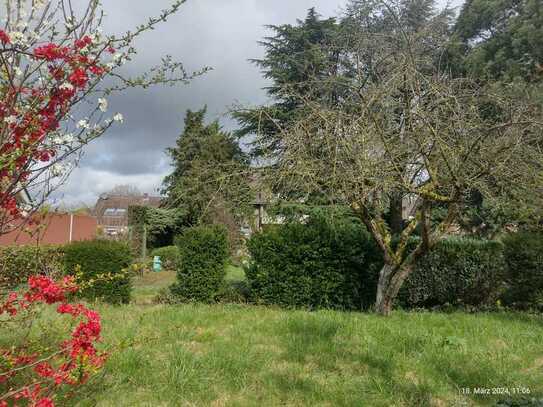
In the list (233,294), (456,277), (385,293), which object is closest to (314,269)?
(385,293)

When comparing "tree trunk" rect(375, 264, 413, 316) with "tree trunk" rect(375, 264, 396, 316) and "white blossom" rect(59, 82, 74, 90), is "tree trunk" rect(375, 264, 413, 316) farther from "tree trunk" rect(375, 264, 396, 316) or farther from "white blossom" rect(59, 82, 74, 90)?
"white blossom" rect(59, 82, 74, 90)

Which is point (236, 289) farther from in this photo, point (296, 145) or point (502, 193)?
point (502, 193)

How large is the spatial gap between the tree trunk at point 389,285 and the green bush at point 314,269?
802 millimetres

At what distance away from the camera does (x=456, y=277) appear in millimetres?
7980

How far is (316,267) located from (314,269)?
5 centimetres

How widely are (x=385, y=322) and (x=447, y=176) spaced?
2.28 m

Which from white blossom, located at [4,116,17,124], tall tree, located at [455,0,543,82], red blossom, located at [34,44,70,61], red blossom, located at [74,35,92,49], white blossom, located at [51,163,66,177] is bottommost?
white blossom, located at [51,163,66,177]

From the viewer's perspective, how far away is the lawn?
140 inches

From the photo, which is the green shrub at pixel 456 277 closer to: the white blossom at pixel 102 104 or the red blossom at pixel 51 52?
the white blossom at pixel 102 104

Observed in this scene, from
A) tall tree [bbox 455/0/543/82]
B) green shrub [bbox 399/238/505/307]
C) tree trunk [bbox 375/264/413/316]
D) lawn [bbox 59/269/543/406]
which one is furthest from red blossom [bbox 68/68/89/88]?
tall tree [bbox 455/0/543/82]

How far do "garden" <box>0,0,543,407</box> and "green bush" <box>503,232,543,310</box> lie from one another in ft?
0.10

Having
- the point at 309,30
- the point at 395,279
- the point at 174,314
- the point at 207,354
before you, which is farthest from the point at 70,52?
the point at 309,30

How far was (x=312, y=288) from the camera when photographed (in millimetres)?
7680

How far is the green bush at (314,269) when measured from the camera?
25.2 feet
